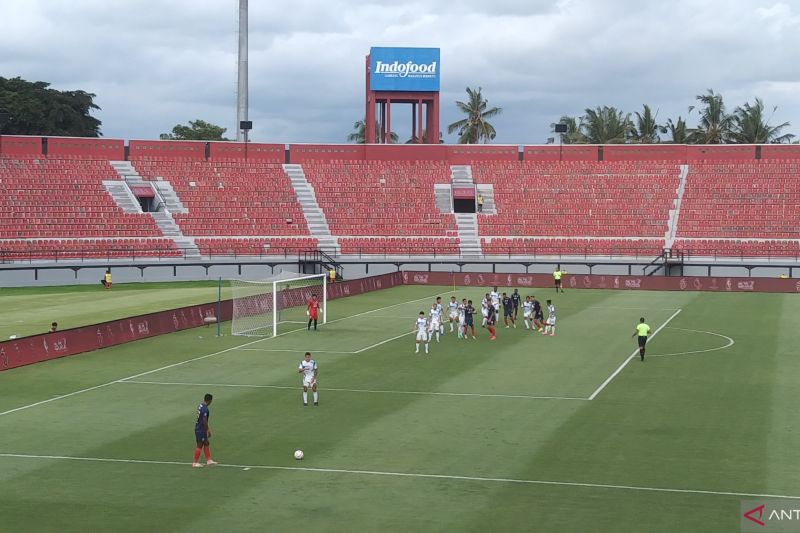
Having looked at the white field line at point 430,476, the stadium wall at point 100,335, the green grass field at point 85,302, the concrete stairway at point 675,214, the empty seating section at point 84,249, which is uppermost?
the concrete stairway at point 675,214

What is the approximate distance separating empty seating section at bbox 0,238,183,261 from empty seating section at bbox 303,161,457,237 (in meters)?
14.4

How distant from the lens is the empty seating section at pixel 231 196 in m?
84.9

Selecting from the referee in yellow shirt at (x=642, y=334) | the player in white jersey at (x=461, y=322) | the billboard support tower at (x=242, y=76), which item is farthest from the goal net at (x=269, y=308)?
the billboard support tower at (x=242, y=76)

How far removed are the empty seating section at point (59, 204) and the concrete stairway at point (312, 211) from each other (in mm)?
12544

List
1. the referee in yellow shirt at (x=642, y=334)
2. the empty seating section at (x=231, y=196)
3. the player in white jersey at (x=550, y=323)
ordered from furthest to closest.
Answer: the empty seating section at (x=231, y=196), the player in white jersey at (x=550, y=323), the referee in yellow shirt at (x=642, y=334)

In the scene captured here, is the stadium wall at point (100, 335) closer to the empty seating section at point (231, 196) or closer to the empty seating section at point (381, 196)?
the empty seating section at point (231, 196)

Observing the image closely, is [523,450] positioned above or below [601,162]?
below

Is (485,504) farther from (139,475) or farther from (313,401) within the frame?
(313,401)

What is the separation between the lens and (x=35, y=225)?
262ft

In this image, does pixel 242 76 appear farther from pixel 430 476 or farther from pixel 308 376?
pixel 430 476

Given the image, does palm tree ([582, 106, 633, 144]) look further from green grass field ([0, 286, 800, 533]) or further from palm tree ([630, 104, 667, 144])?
green grass field ([0, 286, 800, 533])

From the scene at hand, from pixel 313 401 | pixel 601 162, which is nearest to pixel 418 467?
pixel 313 401

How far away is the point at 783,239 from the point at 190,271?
45906 mm

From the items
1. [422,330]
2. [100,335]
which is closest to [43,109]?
[100,335]
